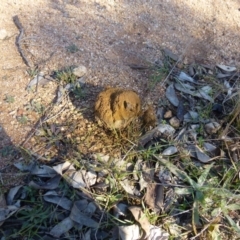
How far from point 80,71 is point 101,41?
32 cm

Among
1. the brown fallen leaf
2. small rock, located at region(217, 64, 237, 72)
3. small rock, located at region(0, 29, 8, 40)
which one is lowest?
the brown fallen leaf

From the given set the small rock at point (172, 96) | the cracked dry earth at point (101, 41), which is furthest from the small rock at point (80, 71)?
the small rock at point (172, 96)

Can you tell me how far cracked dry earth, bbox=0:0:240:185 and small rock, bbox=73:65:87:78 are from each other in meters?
0.03

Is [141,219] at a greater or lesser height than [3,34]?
lesser

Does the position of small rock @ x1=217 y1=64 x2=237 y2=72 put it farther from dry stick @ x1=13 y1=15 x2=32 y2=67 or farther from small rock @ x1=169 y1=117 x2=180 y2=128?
dry stick @ x1=13 y1=15 x2=32 y2=67

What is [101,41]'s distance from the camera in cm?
229

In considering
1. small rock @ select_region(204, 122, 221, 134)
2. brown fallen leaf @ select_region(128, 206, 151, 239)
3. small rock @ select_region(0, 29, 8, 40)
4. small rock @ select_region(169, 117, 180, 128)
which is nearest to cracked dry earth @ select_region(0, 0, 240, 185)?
small rock @ select_region(0, 29, 8, 40)

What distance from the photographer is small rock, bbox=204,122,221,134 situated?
192 cm

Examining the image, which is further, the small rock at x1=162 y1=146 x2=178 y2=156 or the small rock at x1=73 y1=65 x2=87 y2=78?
the small rock at x1=73 y1=65 x2=87 y2=78

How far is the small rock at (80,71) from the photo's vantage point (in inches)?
80.9

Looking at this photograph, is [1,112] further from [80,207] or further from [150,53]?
[150,53]

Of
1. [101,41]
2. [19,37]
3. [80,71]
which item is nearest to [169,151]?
[80,71]

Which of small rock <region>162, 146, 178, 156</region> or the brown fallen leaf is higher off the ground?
small rock <region>162, 146, 178, 156</region>

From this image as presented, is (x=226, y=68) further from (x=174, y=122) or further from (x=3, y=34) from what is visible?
(x=3, y=34)
